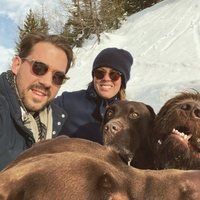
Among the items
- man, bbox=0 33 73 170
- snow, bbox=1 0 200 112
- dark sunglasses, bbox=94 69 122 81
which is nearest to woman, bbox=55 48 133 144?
dark sunglasses, bbox=94 69 122 81

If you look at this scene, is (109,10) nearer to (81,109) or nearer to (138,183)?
(81,109)

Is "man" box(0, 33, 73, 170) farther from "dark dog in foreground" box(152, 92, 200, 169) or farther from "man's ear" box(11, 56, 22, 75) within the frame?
"dark dog in foreground" box(152, 92, 200, 169)

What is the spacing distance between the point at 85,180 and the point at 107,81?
330 cm

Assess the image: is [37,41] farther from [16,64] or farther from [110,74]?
[110,74]

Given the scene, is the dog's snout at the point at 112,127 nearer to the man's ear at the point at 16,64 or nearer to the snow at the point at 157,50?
the man's ear at the point at 16,64

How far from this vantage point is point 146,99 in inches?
615

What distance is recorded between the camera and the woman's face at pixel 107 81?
17.7 ft

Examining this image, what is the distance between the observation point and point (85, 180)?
2.10 meters

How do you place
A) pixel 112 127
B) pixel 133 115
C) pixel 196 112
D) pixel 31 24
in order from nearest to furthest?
pixel 196 112
pixel 112 127
pixel 133 115
pixel 31 24

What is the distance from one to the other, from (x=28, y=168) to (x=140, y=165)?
85.4 inches

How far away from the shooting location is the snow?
1892 centimetres

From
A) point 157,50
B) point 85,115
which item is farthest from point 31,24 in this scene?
point 85,115

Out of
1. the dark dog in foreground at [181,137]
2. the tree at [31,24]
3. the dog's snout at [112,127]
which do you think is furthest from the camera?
the tree at [31,24]

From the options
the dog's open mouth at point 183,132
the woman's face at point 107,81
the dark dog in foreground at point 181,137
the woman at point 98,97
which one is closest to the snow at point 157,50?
the woman at point 98,97
